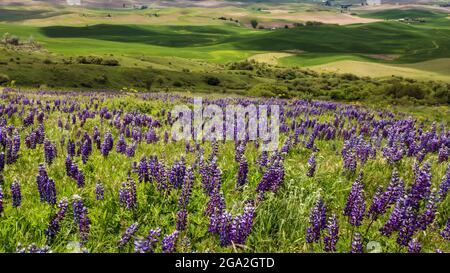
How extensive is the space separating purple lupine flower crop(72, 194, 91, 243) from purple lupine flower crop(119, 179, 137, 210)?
0.75 m

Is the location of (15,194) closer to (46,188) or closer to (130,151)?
(46,188)

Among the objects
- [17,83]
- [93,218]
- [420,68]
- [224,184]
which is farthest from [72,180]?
[420,68]

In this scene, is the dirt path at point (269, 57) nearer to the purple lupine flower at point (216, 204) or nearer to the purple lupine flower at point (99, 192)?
the purple lupine flower at point (99, 192)

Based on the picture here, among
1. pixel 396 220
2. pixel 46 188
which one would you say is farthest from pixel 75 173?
pixel 396 220

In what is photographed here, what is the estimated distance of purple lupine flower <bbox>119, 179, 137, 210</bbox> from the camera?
5.79m

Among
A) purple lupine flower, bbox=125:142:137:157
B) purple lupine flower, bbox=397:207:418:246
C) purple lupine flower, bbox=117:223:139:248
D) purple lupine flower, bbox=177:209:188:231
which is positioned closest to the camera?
purple lupine flower, bbox=117:223:139:248

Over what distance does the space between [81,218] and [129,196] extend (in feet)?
2.91

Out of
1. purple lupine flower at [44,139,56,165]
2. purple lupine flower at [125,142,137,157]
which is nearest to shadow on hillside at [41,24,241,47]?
purple lupine flower at [125,142,137,157]

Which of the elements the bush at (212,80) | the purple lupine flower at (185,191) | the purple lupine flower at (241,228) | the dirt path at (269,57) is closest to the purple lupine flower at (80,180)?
the purple lupine flower at (185,191)

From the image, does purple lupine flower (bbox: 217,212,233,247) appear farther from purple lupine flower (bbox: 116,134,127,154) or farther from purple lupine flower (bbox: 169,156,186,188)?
purple lupine flower (bbox: 116,134,127,154)

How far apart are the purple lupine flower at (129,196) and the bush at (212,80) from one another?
5561 cm

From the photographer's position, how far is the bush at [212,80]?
201 feet

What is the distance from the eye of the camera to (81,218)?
16.4ft
